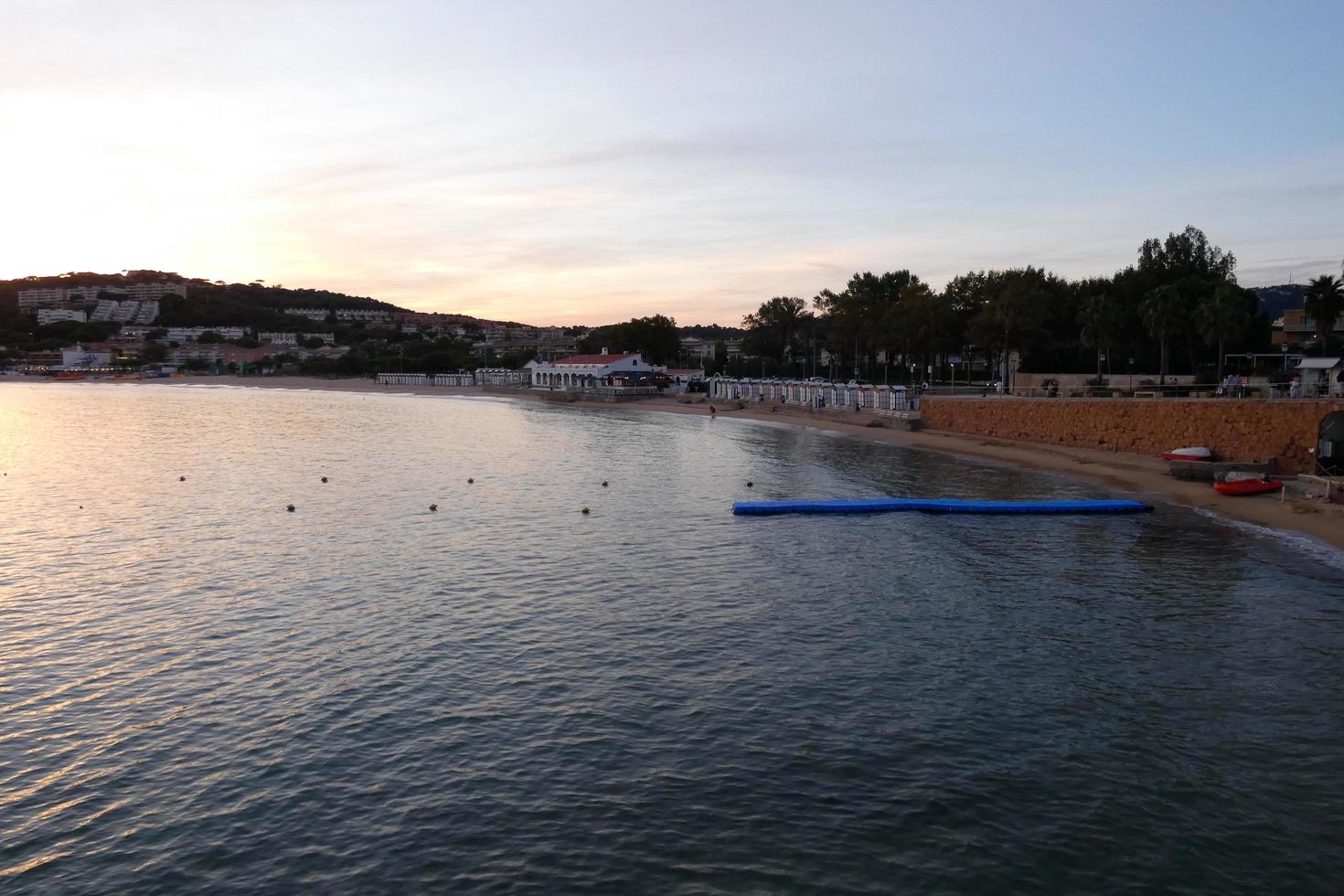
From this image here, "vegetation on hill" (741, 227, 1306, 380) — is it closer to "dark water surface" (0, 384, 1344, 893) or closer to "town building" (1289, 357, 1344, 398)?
"town building" (1289, 357, 1344, 398)

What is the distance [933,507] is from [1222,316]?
125ft

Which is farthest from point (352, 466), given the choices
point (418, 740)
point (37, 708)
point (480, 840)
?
point (480, 840)

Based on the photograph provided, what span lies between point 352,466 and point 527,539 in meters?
25.5

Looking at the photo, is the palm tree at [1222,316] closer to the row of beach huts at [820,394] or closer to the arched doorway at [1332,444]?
the row of beach huts at [820,394]

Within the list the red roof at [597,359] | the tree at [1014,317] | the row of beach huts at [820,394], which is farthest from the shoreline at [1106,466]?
the red roof at [597,359]

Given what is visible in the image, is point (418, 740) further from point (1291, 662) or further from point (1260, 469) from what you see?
point (1260, 469)

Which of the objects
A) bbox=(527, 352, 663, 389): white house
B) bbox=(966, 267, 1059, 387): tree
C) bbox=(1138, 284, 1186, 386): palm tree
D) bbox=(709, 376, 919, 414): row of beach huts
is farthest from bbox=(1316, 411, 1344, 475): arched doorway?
bbox=(527, 352, 663, 389): white house

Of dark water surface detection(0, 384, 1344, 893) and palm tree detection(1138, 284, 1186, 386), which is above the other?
palm tree detection(1138, 284, 1186, 386)

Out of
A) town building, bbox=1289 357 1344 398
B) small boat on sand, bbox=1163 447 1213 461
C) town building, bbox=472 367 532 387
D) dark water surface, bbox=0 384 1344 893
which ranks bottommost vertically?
dark water surface, bbox=0 384 1344 893

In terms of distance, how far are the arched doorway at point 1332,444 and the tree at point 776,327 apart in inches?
3823

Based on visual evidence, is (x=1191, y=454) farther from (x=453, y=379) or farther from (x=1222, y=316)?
(x=453, y=379)

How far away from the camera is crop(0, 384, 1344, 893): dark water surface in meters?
11.4

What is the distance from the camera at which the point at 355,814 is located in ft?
40.6

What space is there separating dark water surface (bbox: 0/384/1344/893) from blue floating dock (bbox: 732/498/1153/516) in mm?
1259
